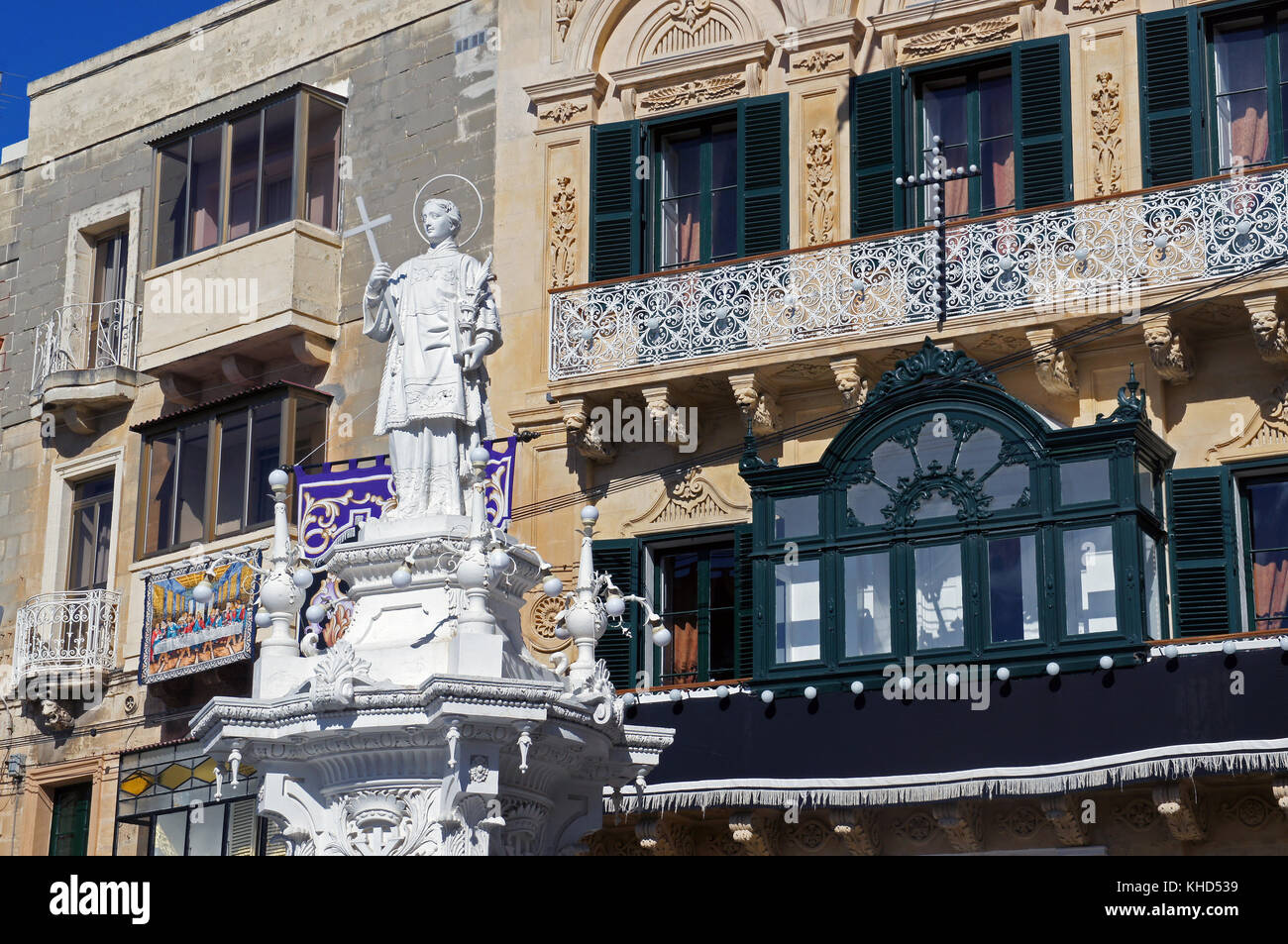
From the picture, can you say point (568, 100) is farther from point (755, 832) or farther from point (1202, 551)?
point (1202, 551)

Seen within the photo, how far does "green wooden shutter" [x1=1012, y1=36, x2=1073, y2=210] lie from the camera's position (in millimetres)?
26219

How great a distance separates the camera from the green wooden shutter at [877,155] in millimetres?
27078

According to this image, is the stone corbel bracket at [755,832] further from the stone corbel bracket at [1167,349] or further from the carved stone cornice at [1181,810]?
the stone corbel bracket at [1167,349]

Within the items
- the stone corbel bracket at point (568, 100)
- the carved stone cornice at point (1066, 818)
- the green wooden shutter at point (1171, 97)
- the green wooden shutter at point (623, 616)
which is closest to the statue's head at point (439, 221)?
the carved stone cornice at point (1066, 818)

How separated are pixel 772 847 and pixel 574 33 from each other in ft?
34.1

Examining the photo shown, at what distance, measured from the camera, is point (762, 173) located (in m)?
27.9

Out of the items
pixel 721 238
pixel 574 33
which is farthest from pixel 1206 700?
pixel 574 33

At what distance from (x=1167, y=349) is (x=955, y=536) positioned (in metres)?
2.87

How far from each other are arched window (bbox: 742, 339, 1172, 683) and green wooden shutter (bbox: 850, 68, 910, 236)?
2.52 meters

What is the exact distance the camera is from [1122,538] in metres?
23.8

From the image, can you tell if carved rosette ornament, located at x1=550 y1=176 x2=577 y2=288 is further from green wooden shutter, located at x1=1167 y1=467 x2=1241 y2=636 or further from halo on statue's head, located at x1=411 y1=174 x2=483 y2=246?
green wooden shutter, located at x1=1167 y1=467 x2=1241 y2=636

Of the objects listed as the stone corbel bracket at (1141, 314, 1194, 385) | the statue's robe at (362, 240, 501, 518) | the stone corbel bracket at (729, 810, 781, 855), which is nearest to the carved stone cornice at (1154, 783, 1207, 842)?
the stone corbel bracket at (729, 810, 781, 855)

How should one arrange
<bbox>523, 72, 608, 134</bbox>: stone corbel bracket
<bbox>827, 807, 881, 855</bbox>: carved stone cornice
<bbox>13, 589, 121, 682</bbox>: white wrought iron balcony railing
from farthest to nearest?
1. <bbox>13, 589, 121, 682</bbox>: white wrought iron balcony railing
2. <bbox>523, 72, 608, 134</bbox>: stone corbel bracket
3. <bbox>827, 807, 881, 855</bbox>: carved stone cornice

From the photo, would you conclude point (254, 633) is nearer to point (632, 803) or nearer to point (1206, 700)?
point (632, 803)
